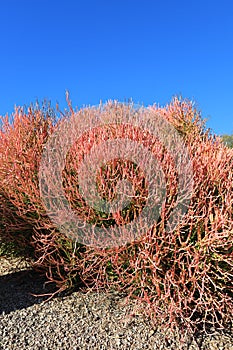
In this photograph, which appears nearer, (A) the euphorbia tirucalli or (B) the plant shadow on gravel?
(A) the euphorbia tirucalli

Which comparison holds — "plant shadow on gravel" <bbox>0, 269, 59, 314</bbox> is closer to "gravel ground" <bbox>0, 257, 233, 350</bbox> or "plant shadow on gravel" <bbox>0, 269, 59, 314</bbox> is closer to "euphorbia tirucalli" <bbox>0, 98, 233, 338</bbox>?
"gravel ground" <bbox>0, 257, 233, 350</bbox>

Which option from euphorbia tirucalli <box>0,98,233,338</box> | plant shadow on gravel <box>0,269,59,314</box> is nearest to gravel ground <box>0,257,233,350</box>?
plant shadow on gravel <box>0,269,59,314</box>

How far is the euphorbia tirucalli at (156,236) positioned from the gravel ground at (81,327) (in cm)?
18

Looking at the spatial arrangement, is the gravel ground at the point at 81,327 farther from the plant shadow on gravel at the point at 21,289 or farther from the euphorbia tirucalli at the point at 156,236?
the euphorbia tirucalli at the point at 156,236

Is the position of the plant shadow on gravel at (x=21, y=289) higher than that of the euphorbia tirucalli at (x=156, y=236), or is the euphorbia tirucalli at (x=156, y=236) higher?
the euphorbia tirucalli at (x=156, y=236)

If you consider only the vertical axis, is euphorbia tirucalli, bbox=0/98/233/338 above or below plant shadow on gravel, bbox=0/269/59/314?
above

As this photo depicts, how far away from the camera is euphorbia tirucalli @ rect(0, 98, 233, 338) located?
12.1 feet

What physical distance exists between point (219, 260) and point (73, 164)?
1.95 metres

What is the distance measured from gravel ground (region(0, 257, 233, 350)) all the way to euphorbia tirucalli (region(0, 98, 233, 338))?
0.18 metres

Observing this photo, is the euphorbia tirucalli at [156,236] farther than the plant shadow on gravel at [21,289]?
No

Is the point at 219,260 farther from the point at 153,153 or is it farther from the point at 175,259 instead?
the point at 153,153

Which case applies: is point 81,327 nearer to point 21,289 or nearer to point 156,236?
point 156,236

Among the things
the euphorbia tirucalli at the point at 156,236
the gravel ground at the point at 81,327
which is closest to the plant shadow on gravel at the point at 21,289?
the gravel ground at the point at 81,327

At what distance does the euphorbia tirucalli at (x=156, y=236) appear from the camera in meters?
3.69
